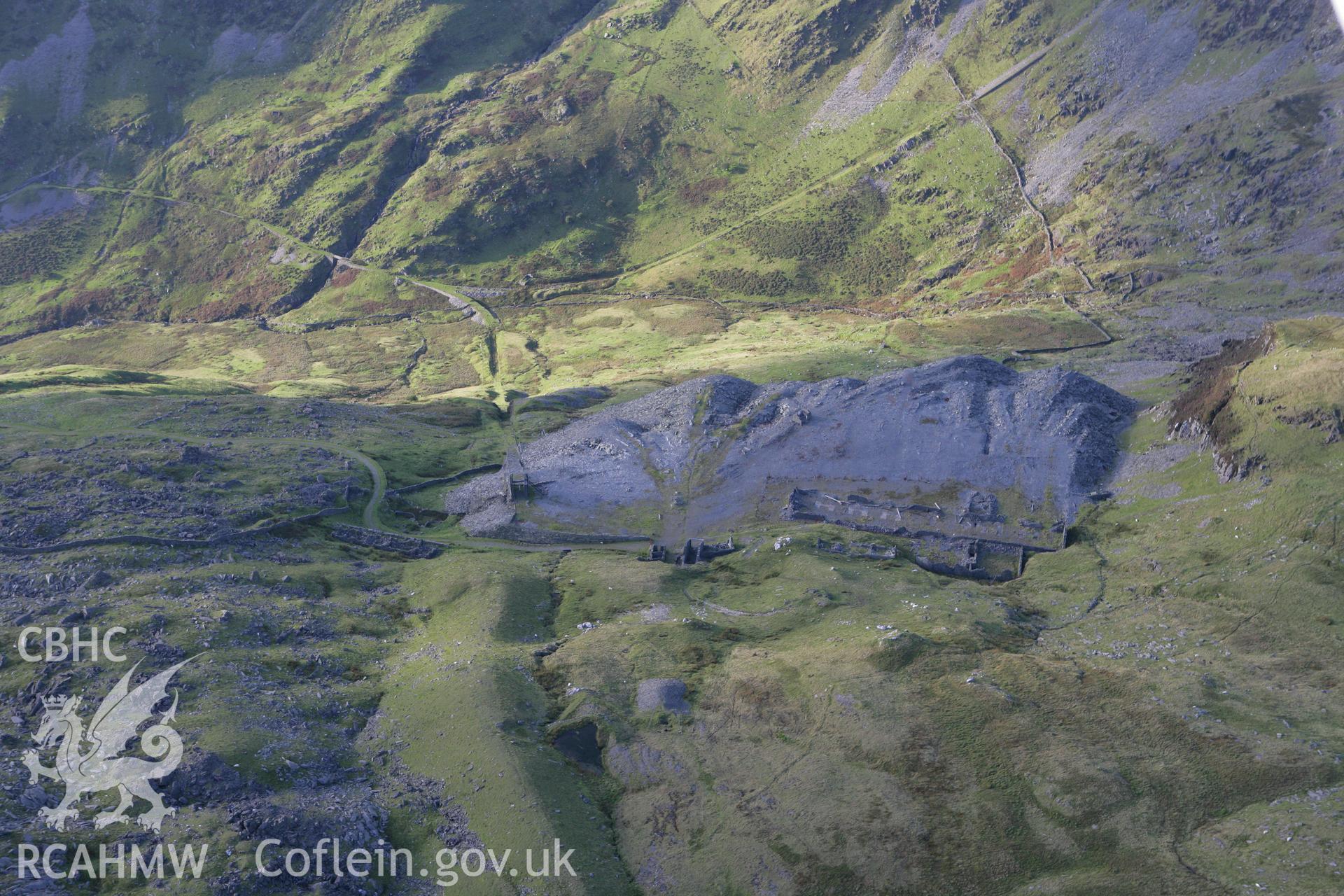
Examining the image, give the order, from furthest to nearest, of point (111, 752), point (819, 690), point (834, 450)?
point (834, 450) < point (819, 690) < point (111, 752)

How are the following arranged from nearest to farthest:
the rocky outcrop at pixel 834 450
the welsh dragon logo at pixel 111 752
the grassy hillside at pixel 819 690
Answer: the welsh dragon logo at pixel 111 752
the grassy hillside at pixel 819 690
the rocky outcrop at pixel 834 450

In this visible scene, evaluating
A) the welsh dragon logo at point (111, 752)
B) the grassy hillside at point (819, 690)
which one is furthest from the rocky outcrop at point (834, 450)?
the welsh dragon logo at point (111, 752)

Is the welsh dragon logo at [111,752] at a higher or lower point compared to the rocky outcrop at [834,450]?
lower

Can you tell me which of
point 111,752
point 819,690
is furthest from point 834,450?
point 111,752

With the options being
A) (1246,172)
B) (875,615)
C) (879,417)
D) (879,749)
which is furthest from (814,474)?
(1246,172)

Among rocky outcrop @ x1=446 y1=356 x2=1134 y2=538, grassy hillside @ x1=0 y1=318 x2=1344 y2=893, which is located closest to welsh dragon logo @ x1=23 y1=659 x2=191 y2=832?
grassy hillside @ x1=0 y1=318 x2=1344 y2=893

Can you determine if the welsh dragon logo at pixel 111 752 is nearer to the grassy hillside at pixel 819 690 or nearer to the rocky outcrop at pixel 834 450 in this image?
the grassy hillside at pixel 819 690

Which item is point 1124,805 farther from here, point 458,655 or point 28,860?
point 28,860

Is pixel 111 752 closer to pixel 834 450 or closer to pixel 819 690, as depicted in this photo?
pixel 819 690
